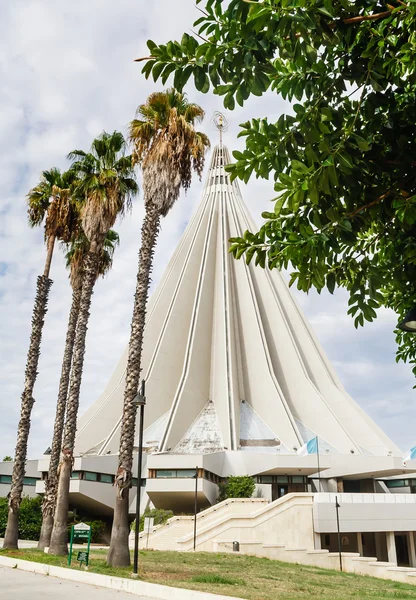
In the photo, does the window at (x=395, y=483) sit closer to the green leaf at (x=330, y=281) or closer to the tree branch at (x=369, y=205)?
the green leaf at (x=330, y=281)

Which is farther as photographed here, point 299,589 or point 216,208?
point 216,208

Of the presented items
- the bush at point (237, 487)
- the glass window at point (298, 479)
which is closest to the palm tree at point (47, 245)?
the bush at point (237, 487)

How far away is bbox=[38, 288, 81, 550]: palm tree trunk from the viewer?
2178 cm

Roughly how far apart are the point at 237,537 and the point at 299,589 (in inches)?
655

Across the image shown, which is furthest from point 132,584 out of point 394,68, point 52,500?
point 52,500

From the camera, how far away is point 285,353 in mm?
60625

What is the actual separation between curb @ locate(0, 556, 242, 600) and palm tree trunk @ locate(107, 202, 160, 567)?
182 cm

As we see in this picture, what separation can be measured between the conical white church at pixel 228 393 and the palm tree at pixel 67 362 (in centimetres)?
1741

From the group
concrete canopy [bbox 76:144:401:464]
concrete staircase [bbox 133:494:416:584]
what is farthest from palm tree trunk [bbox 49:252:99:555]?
concrete canopy [bbox 76:144:401:464]

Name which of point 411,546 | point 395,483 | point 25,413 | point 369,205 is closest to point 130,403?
point 25,413

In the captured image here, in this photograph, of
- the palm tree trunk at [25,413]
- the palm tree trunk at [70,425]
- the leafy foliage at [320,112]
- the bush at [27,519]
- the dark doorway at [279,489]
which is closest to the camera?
the leafy foliage at [320,112]

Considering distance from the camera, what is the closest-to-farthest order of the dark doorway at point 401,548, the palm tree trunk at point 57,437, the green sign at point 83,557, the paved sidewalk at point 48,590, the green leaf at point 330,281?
the green leaf at point 330,281 < the paved sidewalk at point 48,590 < the green sign at point 83,557 < the palm tree trunk at point 57,437 < the dark doorway at point 401,548

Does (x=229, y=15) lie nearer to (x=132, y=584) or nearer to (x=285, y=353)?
(x=132, y=584)

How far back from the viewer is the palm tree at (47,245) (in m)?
21.5
